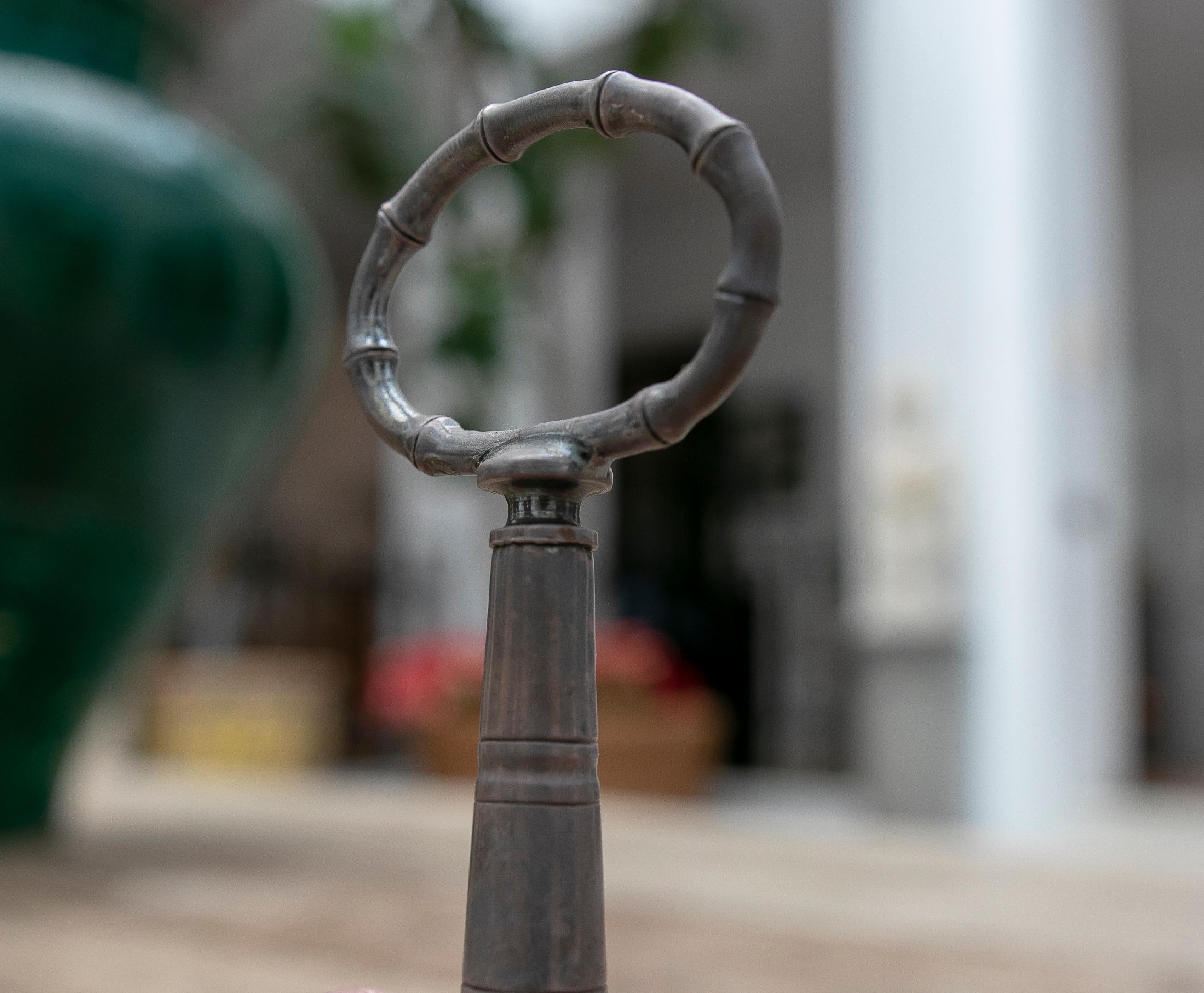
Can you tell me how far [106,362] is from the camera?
33.2 inches

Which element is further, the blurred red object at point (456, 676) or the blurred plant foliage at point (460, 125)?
the blurred plant foliage at point (460, 125)

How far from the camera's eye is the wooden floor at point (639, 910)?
1.83ft

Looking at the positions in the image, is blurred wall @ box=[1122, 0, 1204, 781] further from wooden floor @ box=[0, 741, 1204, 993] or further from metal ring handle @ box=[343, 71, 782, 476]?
metal ring handle @ box=[343, 71, 782, 476]

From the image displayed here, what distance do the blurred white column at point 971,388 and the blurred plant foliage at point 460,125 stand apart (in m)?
0.43

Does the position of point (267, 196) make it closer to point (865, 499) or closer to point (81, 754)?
point (81, 754)

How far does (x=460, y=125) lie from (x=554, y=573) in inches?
99.5

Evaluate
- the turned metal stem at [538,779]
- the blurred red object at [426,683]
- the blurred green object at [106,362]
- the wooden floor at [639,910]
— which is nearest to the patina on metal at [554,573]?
the turned metal stem at [538,779]

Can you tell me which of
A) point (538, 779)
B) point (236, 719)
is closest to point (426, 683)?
point (236, 719)

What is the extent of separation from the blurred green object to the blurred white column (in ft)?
3.85

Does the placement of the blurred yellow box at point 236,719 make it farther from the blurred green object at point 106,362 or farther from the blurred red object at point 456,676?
the blurred green object at point 106,362

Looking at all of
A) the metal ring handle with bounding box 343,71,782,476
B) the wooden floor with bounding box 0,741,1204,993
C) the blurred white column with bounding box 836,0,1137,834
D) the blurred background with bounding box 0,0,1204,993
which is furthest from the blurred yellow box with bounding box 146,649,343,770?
the metal ring handle with bounding box 343,71,782,476

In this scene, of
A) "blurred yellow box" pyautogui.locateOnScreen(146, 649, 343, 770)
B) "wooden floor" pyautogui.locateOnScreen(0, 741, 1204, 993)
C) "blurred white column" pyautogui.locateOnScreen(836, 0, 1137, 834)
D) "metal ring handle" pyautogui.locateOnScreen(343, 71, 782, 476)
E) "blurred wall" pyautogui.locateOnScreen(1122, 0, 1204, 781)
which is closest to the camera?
"metal ring handle" pyautogui.locateOnScreen(343, 71, 782, 476)

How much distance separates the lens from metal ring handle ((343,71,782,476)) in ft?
0.77

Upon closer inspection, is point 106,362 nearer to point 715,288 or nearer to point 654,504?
point 715,288
